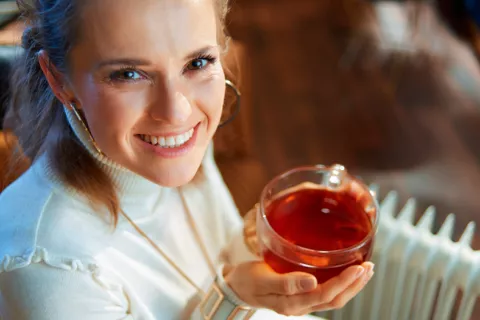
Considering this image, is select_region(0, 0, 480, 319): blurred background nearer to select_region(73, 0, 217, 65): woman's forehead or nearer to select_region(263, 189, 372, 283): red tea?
select_region(263, 189, 372, 283): red tea

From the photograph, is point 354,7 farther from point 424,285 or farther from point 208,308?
point 208,308

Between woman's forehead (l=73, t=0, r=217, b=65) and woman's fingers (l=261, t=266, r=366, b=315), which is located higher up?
woman's forehead (l=73, t=0, r=217, b=65)

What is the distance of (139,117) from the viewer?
0.73 metres

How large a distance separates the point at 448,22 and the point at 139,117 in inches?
136

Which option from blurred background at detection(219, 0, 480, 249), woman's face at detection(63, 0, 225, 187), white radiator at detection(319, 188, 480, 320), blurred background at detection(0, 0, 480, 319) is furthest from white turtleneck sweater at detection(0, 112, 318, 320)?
blurred background at detection(219, 0, 480, 249)

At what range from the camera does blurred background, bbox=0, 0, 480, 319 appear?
2391mm

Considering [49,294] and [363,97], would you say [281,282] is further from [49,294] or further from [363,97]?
[363,97]

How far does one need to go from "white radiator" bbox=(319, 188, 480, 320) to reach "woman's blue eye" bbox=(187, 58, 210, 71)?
0.77 meters

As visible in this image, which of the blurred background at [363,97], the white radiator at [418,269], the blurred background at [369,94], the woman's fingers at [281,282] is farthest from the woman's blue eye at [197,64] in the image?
the blurred background at [369,94]

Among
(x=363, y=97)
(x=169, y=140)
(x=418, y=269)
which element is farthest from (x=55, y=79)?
(x=363, y=97)

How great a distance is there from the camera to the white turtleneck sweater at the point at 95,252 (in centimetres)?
79

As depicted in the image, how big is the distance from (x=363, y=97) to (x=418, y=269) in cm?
179

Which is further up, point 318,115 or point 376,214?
point 376,214

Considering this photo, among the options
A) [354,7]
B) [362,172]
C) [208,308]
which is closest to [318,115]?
[362,172]
